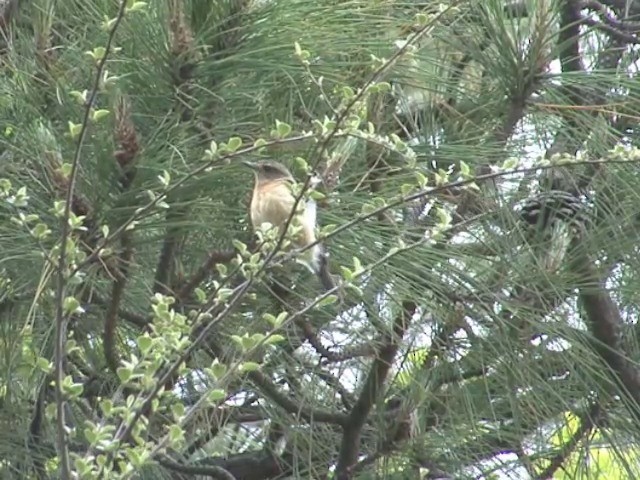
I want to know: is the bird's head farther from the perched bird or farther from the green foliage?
the perched bird

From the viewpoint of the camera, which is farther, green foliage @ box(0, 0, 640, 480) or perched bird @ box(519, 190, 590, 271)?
perched bird @ box(519, 190, 590, 271)

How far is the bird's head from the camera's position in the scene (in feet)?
4.23

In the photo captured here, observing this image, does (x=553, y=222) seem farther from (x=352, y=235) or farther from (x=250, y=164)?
(x=250, y=164)

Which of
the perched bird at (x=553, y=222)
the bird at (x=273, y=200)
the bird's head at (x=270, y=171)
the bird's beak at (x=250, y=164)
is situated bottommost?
the perched bird at (x=553, y=222)

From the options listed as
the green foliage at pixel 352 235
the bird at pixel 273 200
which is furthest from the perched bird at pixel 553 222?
the bird at pixel 273 200

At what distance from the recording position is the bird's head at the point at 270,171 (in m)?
1.29

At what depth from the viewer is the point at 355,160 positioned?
1.46 meters

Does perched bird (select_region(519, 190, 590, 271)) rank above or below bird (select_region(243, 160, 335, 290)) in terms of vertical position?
below

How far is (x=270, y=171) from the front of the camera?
4.30 feet

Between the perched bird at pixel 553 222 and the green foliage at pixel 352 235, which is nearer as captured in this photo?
the green foliage at pixel 352 235

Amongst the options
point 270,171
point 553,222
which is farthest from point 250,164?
point 553,222

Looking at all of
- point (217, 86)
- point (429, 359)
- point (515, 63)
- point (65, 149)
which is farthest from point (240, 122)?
point (429, 359)

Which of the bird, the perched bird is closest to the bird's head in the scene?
the bird

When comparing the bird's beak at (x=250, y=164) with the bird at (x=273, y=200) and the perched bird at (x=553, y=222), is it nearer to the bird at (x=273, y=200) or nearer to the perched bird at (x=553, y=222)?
the bird at (x=273, y=200)
